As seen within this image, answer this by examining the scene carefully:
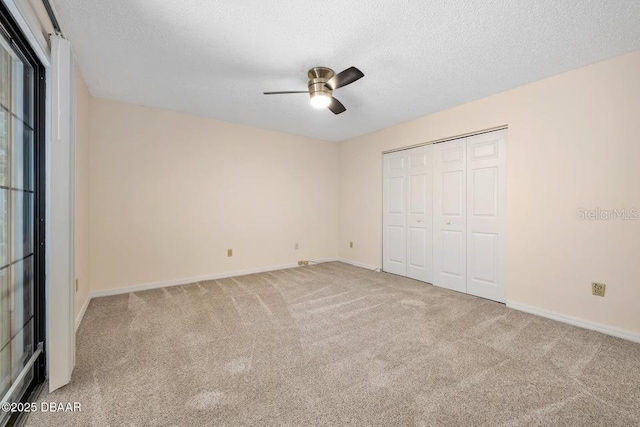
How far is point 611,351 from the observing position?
2.07m

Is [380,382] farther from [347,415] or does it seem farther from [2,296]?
[2,296]

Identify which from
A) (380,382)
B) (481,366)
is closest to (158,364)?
(380,382)

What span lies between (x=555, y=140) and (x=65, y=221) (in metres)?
4.09

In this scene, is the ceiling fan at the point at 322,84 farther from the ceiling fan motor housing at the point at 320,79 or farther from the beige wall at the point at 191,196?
the beige wall at the point at 191,196

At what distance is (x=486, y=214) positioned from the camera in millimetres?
3289

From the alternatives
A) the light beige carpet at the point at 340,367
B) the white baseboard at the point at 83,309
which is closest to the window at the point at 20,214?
the light beige carpet at the point at 340,367

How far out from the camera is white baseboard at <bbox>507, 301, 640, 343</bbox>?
7.46ft

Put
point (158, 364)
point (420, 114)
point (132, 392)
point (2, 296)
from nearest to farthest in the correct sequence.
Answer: point (2, 296), point (132, 392), point (158, 364), point (420, 114)

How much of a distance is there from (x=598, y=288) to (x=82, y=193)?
5.08 metres

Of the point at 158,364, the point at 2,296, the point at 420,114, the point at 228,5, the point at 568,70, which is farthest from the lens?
the point at 420,114

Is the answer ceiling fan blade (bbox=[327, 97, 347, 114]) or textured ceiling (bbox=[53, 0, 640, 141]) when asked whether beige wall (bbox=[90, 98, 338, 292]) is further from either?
ceiling fan blade (bbox=[327, 97, 347, 114])

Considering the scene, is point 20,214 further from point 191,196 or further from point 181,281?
point 181,281

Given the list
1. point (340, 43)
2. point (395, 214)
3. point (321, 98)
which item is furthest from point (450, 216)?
point (340, 43)

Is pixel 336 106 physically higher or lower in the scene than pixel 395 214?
higher
